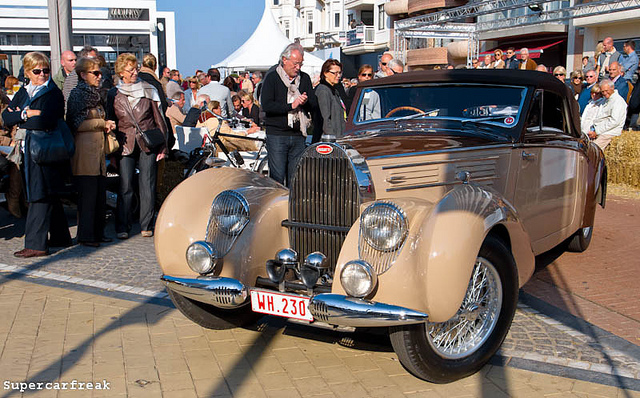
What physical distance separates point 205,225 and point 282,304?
88cm

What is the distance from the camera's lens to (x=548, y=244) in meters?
5.31

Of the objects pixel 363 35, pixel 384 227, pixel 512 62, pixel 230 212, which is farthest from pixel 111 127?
pixel 363 35

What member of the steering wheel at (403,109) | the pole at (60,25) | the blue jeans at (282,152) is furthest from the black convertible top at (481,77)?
the pole at (60,25)

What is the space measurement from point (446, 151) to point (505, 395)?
1603 mm

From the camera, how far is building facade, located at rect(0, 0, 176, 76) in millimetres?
40969

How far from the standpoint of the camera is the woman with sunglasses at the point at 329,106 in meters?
7.14


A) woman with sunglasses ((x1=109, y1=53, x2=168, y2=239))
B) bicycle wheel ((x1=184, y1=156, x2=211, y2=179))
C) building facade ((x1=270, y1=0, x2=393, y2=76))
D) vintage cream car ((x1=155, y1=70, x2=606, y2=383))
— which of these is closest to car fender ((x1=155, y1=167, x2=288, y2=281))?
vintage cream car ((x1=155, y1=70, x2=606, y2=383))

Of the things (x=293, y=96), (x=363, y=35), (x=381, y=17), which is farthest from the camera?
(x=363, y=35)

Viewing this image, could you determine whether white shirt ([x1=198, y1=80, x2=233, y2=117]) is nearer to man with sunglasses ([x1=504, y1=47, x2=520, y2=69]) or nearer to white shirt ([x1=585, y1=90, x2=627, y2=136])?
white shirt ([x1=585, y1=90, x2=627, y2=136])

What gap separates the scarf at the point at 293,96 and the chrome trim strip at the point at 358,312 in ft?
11.5

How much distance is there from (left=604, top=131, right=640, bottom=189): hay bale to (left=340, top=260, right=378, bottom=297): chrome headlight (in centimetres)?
888

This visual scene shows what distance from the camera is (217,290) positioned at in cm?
365

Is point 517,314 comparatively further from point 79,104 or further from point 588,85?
point 588,85

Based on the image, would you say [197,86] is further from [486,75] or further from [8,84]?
[486,75]
